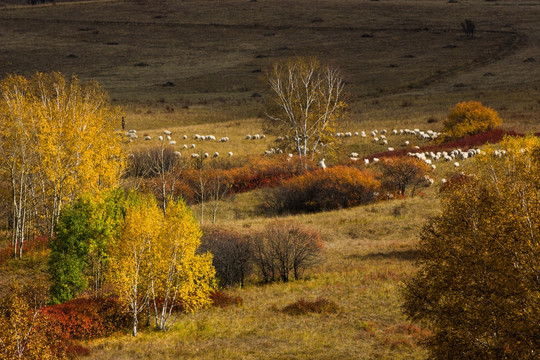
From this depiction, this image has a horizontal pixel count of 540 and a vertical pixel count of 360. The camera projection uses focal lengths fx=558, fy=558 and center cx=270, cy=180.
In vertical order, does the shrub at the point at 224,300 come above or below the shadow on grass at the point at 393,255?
below

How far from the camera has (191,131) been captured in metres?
78.1

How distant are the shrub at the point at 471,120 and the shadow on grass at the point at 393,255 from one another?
3610 cm

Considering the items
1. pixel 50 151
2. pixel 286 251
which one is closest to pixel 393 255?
pixel 286 251

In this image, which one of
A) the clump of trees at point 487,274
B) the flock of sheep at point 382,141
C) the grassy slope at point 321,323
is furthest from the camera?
the flock of sheep at point 382,141

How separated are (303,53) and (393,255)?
108562 mm

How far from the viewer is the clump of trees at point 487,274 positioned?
48.2ft

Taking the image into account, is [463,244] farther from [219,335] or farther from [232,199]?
[232,199]

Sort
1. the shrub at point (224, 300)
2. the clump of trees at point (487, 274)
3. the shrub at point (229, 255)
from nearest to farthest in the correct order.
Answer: the clump of trees at point (487, 274) < the shrub at point (224, 300) < the shrub at point (229, 255)

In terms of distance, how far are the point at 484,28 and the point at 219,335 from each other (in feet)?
478

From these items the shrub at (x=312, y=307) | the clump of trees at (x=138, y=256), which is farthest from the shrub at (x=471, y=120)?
the clump of trees at (x=138, y=256)

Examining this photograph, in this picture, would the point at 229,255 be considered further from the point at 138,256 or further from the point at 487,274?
the point at 487,274

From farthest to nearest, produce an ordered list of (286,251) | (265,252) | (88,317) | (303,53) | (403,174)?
(303,53)
(403,174)
(265,252)
(286,251)
(88,317)

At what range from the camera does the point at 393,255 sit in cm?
3462

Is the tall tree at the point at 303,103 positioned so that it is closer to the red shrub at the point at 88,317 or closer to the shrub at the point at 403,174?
the shrub at the point at 403,174
